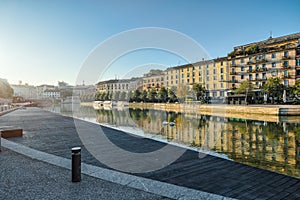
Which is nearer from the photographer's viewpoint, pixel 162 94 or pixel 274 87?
pixel 274 87

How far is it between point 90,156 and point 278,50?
4895 cm

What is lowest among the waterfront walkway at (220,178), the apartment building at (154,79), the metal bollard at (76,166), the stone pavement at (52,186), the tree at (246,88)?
the waterfront walkway at (220,178)

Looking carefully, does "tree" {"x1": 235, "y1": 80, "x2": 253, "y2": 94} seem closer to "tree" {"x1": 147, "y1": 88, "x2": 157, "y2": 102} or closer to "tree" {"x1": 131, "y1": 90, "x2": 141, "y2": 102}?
"tree" {"x1": 147, "y1": 88, "x2": 157, "y2": 102}

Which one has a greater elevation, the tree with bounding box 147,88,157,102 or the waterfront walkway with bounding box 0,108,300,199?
the tree with bounding box 147,88,157,102

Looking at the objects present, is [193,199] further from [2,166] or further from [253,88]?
[253,88]

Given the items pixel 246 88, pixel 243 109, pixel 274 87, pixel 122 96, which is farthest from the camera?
pixel 122 96

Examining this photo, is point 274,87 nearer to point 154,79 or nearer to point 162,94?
point 162,94

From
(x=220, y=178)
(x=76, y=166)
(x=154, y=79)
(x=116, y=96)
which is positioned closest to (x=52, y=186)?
(x=76, y=166)

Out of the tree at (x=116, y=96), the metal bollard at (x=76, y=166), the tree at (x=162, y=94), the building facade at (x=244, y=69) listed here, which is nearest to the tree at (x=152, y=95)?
the tree at (x=162, y=94)

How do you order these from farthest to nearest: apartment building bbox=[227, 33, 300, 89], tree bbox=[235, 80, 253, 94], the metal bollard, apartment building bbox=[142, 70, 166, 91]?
apartment building bbox=[142, 70, 166, 91], apartment building bbox=[227, 33, 300, 89], tree bbox=[235, 80, 253, 94], the metal bollard

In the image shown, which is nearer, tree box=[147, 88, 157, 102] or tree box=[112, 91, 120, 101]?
tree box=[147, 88, 157, 102]

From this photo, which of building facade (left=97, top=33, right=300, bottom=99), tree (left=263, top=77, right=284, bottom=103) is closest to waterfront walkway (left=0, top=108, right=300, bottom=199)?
tree (left=263, top=77, right=284, bottom=103)

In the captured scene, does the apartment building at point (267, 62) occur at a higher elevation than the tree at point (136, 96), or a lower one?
higher

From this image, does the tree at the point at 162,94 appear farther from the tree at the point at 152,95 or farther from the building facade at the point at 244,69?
the building facade at the point at 244,69
